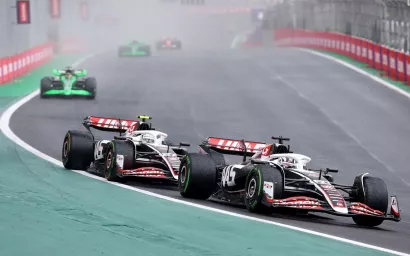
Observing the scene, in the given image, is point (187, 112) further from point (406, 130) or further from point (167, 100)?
point (406, 130)

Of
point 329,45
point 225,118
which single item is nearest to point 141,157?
point 225,118

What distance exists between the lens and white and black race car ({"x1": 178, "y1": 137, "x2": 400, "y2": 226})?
14531 millimetres

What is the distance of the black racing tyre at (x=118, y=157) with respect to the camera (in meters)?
17.3

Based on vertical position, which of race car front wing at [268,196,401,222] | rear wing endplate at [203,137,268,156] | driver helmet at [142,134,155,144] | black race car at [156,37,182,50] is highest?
driver helmet at [142,134,155,144]

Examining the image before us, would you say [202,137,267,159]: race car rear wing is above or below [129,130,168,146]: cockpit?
below

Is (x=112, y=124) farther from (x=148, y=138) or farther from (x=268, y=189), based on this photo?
(x=268, y=189)

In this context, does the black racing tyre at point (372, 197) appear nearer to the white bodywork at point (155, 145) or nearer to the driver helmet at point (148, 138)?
the white bodywork at point (155, 145)

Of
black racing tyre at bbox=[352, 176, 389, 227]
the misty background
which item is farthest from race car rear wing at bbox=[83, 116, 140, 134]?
the misty background

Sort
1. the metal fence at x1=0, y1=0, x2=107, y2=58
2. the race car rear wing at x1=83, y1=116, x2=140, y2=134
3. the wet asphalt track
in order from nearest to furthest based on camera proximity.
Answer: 1. the race car rear wing at x1=83, y1=116, x2=140, y2=134
2. the wet asphalt track
3. the metal fence at x1=0, y1=0, x2=107, y2=58

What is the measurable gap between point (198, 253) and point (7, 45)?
138 ft

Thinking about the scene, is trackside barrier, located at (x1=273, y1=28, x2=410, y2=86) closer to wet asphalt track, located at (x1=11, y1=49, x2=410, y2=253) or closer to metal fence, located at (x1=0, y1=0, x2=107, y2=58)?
wet asphalt track, located at (x1=11, y1=49, x2=410, y2=253)

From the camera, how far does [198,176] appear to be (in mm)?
15867

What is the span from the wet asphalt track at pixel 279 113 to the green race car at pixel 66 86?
16.9 inches

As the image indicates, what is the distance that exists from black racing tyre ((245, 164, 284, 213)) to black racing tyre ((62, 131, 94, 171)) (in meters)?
4.78
